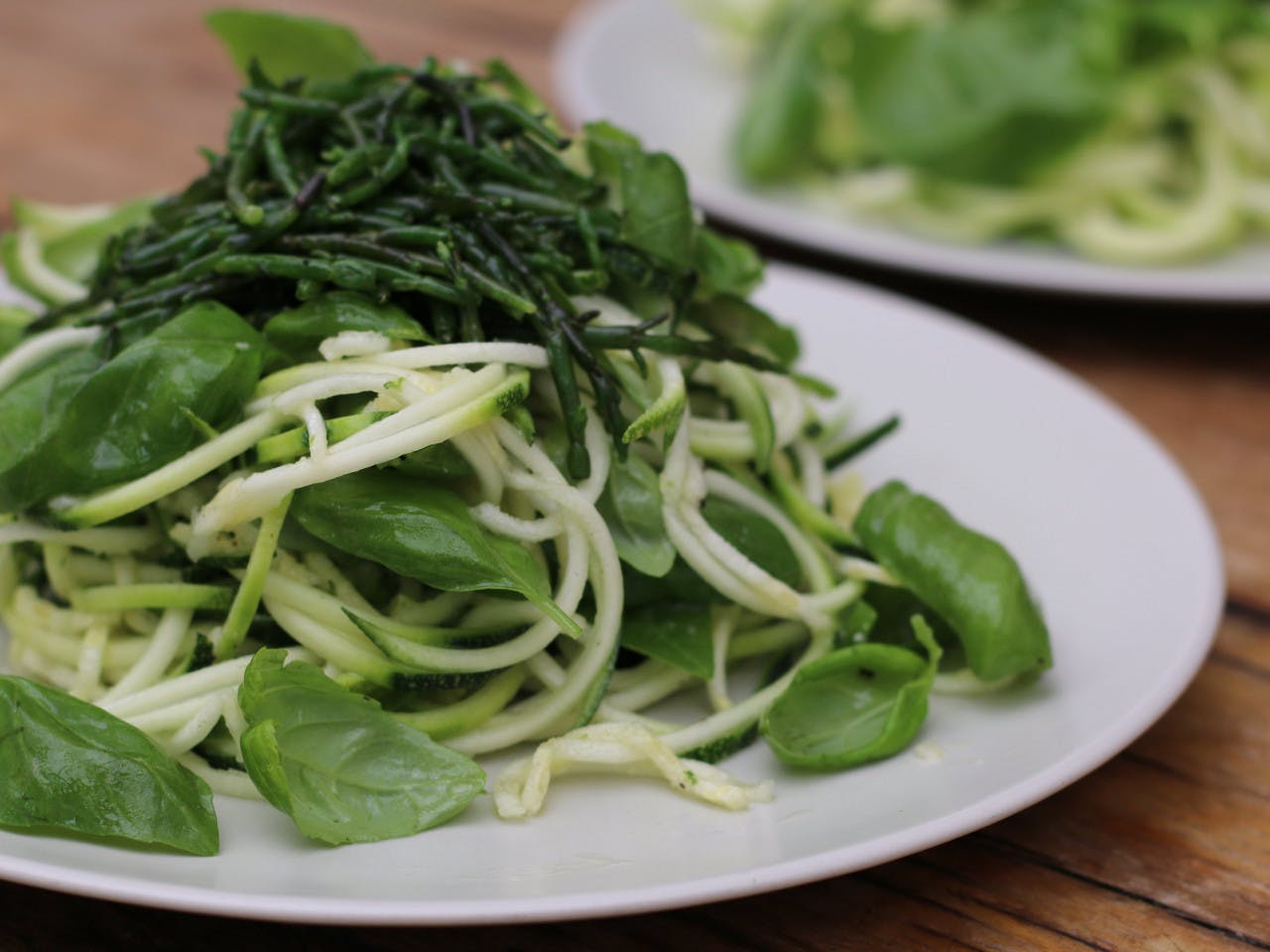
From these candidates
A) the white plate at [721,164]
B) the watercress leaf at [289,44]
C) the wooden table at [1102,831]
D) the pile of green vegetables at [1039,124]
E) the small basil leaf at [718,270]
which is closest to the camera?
the wooden table at [1102,831]

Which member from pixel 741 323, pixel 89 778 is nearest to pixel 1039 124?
pixel 741 323

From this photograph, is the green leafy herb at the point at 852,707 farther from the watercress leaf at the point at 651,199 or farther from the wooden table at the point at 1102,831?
the watercress leaf at the point at 651,199

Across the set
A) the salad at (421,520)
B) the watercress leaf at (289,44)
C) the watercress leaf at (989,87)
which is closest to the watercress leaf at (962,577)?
the salad at (421,520)

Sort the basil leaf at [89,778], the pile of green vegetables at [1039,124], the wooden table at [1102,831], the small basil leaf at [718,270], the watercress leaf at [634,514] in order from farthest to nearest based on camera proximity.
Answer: the pile of green vegetables at [1039,124] < the small basil leaf at [718,270] < the watercress leaf at [634,514] < the wooden table at [1102,831] < the basil leaf at [89,778]

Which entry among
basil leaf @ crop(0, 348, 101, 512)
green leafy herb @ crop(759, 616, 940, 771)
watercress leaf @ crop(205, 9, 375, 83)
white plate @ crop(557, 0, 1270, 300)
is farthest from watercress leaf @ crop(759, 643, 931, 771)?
white plate @ crop(557, 0, 1270, 300)

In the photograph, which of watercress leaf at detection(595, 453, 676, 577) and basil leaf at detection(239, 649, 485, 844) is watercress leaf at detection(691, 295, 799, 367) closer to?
watercress leaf at detection(595, 453, 676, 577)

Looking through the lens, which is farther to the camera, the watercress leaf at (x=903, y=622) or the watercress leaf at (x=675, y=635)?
the watercress leaf at (x=903, y=622)
